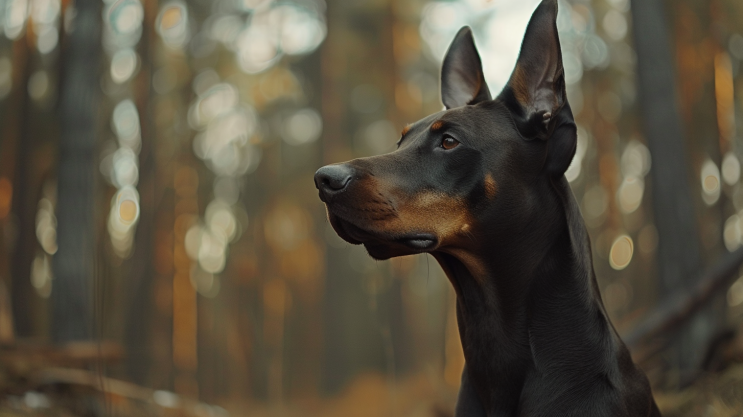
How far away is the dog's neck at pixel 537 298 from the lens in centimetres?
250

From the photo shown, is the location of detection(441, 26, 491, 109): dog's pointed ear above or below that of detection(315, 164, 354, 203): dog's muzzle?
above

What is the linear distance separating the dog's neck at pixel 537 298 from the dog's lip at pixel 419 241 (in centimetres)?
22

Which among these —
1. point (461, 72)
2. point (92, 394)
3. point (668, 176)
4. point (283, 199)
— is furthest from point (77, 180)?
point (283, 199)

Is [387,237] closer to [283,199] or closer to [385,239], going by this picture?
[385,239]

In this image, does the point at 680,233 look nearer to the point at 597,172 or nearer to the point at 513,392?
the point at 513,392

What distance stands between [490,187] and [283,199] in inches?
781

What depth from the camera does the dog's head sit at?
7.88 feet

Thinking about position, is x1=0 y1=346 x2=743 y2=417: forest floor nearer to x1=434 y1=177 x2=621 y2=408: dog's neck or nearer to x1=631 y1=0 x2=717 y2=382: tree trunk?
x1=631 y1=0 x2=717 y2=382: tree trunk

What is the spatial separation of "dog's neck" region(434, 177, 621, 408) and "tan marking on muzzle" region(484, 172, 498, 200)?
20 centimetres

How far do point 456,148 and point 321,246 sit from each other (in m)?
18.4

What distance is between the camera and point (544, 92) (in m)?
2.65

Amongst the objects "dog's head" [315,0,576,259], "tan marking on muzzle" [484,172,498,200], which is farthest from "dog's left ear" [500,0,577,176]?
"tan marking on muzzle" [484,172,498,200]

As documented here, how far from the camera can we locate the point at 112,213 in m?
16.5

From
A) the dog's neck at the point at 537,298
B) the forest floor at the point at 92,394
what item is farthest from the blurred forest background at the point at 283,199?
the dog's neck at the point at 537,298
